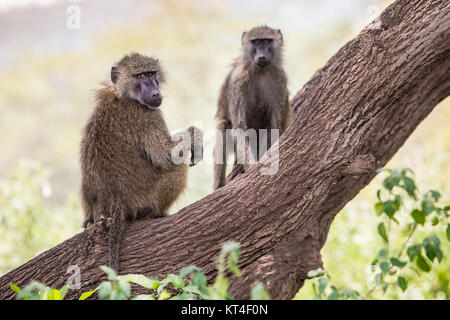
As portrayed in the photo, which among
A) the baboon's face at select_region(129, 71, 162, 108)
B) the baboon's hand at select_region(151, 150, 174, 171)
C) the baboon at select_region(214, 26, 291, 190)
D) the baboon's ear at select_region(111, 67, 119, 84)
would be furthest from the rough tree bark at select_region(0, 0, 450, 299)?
the baboon at select_region(214, 26, 291, 190)

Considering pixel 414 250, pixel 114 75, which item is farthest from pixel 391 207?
pixel 114 75

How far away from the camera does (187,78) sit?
48.7 ft

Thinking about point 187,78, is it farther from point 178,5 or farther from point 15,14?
point 15,14

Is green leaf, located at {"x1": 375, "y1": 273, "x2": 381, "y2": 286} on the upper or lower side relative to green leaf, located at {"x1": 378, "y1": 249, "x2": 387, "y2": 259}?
lower

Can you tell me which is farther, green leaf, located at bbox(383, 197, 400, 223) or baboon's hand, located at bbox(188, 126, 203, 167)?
baboon's hand, located at bbox(188, 126, 203, 167)

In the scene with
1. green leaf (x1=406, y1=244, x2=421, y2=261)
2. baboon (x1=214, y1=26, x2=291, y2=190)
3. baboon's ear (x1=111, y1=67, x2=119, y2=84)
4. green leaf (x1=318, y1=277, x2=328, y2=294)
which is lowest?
green leaf (x1=318, y1=277, x2=328, y2=294)

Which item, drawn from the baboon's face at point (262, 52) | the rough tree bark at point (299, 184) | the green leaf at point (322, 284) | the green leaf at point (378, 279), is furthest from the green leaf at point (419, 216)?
the baboon's face at point (262, 52)

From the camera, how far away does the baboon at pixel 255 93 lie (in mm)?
5598

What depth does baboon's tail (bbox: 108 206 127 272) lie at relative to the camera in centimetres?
391

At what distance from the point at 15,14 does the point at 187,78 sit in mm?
8221

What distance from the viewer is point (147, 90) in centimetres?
447

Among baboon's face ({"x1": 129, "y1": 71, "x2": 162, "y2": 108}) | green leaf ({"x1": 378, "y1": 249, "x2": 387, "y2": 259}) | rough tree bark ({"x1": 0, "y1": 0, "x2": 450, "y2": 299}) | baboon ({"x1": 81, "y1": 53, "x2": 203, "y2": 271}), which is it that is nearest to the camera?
green leaf ({"x1": 378, "y1": 249, "x2": 387, "y2": 259})

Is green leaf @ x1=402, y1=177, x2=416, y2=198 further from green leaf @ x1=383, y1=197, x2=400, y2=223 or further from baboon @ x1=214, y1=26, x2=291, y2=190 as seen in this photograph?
baboon @ x1=214, y1=26, x2=291, y2=190
